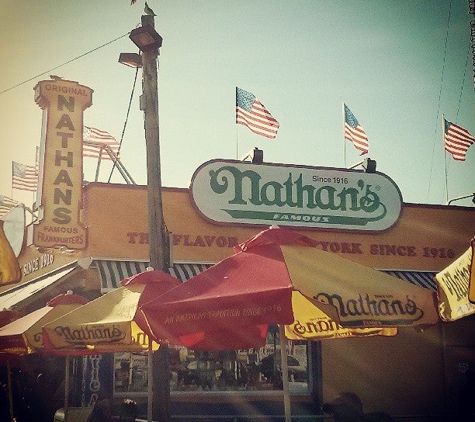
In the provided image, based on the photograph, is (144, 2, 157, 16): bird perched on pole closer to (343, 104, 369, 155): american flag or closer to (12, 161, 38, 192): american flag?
(343, 104, 369, 155): american flag

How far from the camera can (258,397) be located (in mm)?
13414

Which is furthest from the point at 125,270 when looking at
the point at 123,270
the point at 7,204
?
the point at 7,204

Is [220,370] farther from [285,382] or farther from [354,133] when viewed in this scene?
[285,382]

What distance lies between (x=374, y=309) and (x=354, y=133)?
1254 centimetres

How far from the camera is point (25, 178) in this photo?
21500mm

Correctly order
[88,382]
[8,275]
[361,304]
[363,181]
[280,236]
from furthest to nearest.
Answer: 1. [363,181]
2. [88,382]
3. [8,275]
4. [280,236]
5. [361,304]

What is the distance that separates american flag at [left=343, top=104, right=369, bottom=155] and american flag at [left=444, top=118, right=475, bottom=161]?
106 inches

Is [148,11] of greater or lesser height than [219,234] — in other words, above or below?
above

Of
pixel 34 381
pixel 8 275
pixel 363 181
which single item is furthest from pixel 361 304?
pixel 363 181

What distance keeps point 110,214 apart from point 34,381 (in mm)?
3889

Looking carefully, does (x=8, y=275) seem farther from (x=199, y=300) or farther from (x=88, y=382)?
(x=88, y=382)

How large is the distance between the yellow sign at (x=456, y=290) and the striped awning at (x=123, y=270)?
27.2ft

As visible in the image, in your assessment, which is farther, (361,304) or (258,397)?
(258,397)

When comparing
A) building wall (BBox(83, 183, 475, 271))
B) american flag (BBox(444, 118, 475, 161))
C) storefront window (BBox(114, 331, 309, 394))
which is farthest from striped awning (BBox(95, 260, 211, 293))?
american flag (BBox(444, 118, 475, 161))
